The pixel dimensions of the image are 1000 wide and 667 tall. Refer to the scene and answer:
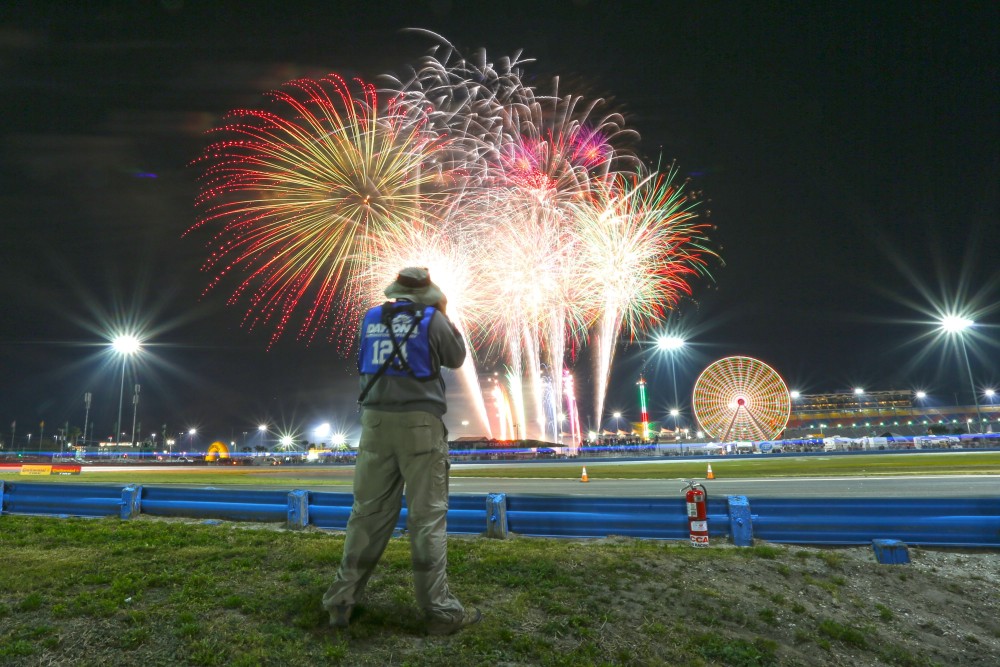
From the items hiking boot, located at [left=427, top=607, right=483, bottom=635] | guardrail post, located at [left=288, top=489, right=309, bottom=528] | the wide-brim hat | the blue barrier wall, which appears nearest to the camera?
hiking boot, located at [left=427, top=607, right=483, bottom=635]

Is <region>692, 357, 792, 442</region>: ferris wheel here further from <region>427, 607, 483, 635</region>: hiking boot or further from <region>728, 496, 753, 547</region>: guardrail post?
<region>427, 607, 483, 635</region>: hiking boot

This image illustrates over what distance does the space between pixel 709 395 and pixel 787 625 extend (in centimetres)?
6045

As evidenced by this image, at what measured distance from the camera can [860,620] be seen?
4.59m

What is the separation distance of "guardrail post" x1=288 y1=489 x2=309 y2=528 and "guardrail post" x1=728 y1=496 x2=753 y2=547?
21.6 feet

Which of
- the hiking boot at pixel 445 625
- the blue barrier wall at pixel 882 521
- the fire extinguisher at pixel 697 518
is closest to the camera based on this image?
the hiking boot at pixel 445 625

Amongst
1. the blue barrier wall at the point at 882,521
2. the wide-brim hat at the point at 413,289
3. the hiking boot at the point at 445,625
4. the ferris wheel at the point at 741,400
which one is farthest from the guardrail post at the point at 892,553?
the ferris wheel at the point at 741,400

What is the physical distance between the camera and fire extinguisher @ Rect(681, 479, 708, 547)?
735 cm

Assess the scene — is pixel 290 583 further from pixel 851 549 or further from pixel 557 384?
pixel 557 384

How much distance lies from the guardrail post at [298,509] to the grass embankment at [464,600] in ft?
10.2

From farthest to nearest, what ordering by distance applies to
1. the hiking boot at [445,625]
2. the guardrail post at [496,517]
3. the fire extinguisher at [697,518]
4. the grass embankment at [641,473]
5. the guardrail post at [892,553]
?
the grass embankment at [641,473], the guardrail post at [496,517], the fire extinguisher at [697,518], the guardrail post at [892,553], the hiking boot at [445,625]

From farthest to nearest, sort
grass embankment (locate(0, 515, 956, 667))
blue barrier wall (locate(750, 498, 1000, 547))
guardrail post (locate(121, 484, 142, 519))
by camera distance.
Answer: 1. guardrail post (locate(121, 484, 142, 519))
2. blue barrier wall (locate(750, 498, 1000, 547))
3. grass embankment (locate(0, 515, 956, 667))

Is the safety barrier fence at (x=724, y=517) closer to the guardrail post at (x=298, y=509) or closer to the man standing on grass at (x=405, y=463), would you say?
the guardrail post at (x=298, y=509)

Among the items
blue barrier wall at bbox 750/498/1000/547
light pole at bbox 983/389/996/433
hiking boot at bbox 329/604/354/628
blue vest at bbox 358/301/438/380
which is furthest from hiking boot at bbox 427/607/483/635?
light pole at bbox 983/389/996/433

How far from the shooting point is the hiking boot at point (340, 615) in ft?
13.0
